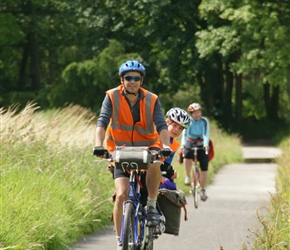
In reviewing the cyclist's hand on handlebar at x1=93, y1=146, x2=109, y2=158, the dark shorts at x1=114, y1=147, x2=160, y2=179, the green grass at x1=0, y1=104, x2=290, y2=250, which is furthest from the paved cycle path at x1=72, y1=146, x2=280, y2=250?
the cyclist's hand on handlebar at x1=93, y1=146, x2=109, y2=158

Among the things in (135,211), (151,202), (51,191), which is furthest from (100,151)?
(51,191)

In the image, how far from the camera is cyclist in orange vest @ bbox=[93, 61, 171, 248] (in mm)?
8367

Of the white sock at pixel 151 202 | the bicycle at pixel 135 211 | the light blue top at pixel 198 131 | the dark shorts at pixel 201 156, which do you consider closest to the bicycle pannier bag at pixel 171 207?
the bicycle at pixel 135 211

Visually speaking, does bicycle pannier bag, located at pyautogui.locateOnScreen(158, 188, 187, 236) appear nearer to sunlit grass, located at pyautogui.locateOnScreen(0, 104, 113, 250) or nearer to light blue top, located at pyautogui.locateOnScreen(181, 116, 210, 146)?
sunlit grass, located at pyautogui.locateOnScreen(0, 104, 113, 250)

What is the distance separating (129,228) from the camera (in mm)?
7789

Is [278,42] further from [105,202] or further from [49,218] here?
[49,218]

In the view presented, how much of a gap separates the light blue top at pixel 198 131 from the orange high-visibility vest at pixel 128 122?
8.14 meters

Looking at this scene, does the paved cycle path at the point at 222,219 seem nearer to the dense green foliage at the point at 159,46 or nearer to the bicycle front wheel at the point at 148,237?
the bicycle front wheel at the point at 148,237

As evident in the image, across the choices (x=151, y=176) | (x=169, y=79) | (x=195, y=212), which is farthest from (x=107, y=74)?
(x=151, y=176)

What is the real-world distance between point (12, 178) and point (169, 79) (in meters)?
34.8

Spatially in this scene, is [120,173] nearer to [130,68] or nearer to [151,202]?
[151,202]

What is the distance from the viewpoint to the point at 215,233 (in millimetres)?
12039

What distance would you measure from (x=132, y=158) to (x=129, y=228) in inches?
21.6

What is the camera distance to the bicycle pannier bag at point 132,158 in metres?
7.85
